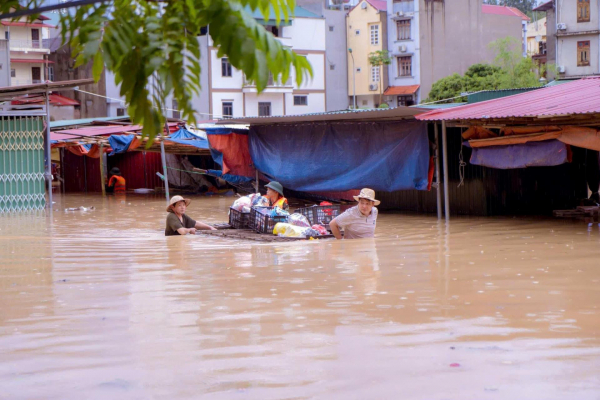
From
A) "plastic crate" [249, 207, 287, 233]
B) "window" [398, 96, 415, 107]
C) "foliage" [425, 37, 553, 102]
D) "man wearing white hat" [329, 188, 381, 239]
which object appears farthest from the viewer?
"window" [398, 96, 415, 107]

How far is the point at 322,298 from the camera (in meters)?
6.79

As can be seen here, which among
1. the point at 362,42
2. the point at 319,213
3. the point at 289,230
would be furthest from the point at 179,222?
the point at 362,42

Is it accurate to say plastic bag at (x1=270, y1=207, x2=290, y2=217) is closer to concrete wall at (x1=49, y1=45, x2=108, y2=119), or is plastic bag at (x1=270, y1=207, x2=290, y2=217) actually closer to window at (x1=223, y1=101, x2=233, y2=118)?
concrete wall at (x1=49, y1=45, x2=108, y2=119)

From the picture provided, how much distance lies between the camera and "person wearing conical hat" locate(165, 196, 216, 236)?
455 inches

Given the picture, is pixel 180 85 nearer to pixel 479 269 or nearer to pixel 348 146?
pixel 479 269

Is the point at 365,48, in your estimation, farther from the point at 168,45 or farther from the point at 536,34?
the point at 168,45

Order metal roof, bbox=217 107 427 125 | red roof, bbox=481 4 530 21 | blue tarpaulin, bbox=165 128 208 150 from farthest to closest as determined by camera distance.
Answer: red roof, bbox=481 4 530 21, blue tarpaulin, bbox=165 128 208 150, metal roof, bbox=217 107 427 125

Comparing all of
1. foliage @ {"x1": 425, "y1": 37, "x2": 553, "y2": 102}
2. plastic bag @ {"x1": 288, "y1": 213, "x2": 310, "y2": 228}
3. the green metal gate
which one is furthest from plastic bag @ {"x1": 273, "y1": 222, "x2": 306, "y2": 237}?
foliage @ {"x1": 425, "y1": 37, "x2": 553, "y2": 102}

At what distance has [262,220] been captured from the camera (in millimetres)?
11516

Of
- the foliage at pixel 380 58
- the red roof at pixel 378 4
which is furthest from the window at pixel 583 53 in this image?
the red roof at pixel 378 4

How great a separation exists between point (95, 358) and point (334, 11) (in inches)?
2160

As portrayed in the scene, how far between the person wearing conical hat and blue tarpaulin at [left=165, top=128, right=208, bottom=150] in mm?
10834

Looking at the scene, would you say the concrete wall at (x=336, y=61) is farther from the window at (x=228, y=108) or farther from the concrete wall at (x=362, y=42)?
the window at (x=228, y=108)

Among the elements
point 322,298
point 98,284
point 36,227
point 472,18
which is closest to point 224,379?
point 322,298
